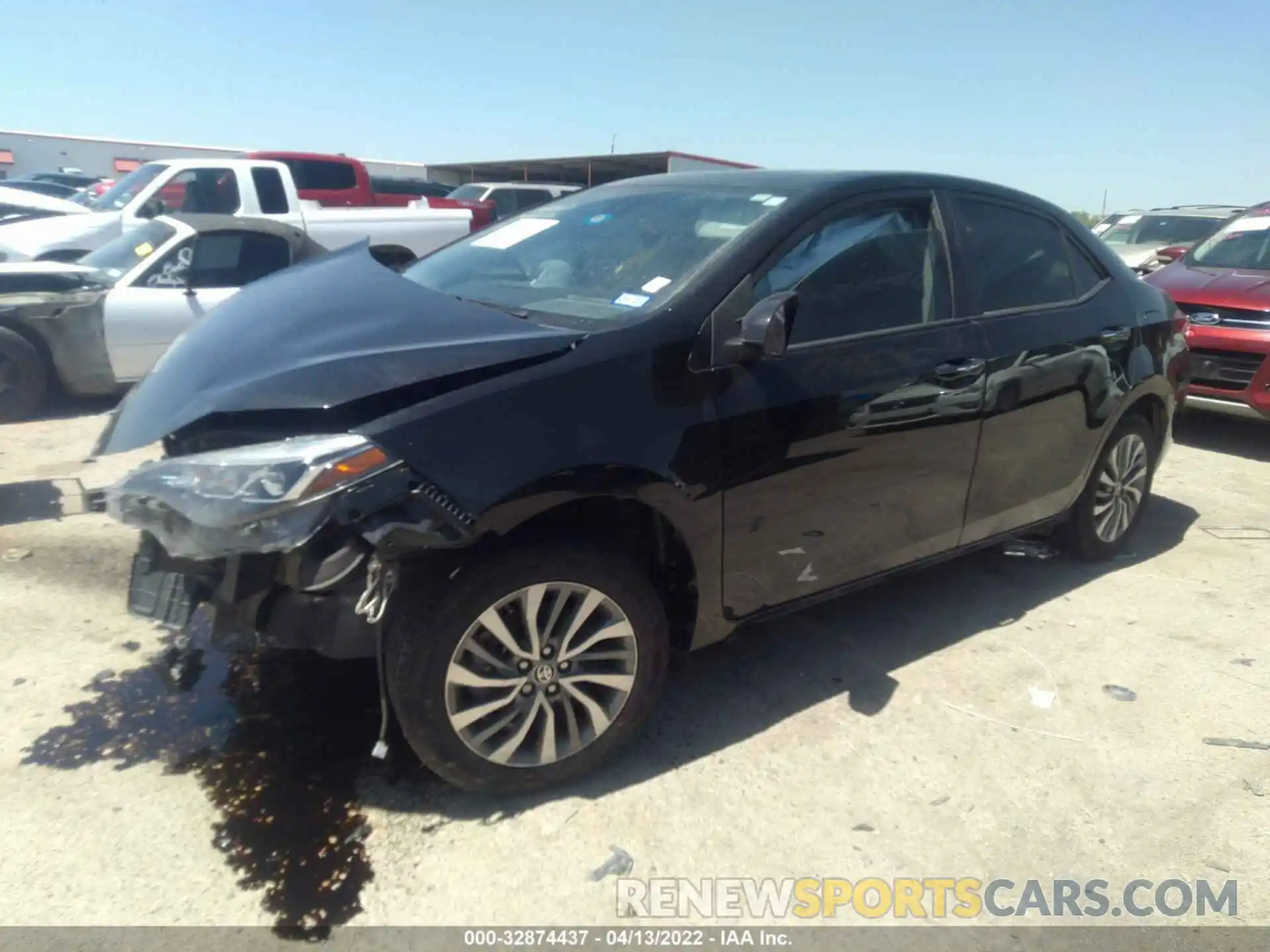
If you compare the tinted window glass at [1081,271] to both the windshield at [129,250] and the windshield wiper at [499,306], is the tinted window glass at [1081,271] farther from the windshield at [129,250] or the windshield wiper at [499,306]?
the windshield at [129,250]

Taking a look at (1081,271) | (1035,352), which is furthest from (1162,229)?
(1035,352)

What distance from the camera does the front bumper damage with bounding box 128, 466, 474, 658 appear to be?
7.43ft

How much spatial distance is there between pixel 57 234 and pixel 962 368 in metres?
8.95

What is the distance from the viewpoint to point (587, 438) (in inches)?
99.3

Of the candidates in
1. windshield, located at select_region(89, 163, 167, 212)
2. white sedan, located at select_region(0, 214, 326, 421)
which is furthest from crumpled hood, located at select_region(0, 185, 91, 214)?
white sedan, located at select_region(0, 214, 326, 421)

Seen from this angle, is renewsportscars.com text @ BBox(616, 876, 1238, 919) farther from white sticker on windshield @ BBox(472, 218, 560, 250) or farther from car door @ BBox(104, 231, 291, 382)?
car door @ BBox(104, 231, 291, 382)

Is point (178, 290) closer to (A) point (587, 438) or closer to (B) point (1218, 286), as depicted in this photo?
(A) point (587, 438)

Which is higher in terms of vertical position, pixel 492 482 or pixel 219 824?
pixel 492 482

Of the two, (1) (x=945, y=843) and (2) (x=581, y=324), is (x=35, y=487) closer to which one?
(2) (x=581, y=324)

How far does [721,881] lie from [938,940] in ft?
1.84

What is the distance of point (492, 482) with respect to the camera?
2373 mm

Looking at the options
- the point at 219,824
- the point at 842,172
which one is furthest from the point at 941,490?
the point at 219,824

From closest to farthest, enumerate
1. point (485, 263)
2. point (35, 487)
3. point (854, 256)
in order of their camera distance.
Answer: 1. point (854, 256)
2. point (485, 263)
3. point (35, 487)

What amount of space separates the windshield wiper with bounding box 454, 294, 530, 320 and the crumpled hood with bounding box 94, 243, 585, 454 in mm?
45
